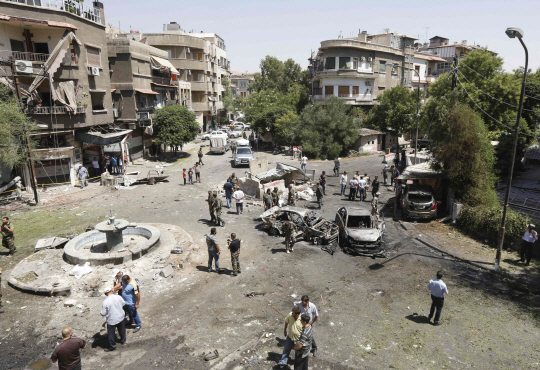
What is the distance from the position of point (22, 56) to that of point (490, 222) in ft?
92.0

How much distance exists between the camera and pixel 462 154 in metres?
17.5

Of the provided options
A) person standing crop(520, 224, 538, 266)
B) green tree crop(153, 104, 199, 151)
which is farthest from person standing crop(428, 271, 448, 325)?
green tree crop(153, 104, 199, 151)

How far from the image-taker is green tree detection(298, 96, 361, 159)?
121 feet

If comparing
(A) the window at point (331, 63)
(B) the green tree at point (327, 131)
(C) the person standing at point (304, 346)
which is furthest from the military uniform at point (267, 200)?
(A) the window at point (331, 63)

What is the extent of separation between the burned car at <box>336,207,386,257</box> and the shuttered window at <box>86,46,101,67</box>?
22.1 metres

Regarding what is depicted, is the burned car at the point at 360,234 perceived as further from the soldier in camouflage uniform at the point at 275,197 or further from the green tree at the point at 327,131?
the green tree at the point at 327,131

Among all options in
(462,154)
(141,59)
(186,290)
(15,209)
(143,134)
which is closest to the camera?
(186,290)

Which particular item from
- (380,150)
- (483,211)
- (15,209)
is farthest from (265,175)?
(380,150)

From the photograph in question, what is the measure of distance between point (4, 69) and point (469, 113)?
84.0 feet

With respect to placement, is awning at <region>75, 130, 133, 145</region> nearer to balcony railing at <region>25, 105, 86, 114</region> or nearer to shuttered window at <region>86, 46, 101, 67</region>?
balcony railing at <region>25, 105, 86, 114</region>

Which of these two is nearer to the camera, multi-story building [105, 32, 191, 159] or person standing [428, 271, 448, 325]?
person standing [428, 271, 448, 325]

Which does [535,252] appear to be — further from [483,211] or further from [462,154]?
[462,154]

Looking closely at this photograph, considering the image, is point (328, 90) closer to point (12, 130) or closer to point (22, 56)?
point (22, 56)

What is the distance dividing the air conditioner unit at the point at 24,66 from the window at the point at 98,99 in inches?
227
